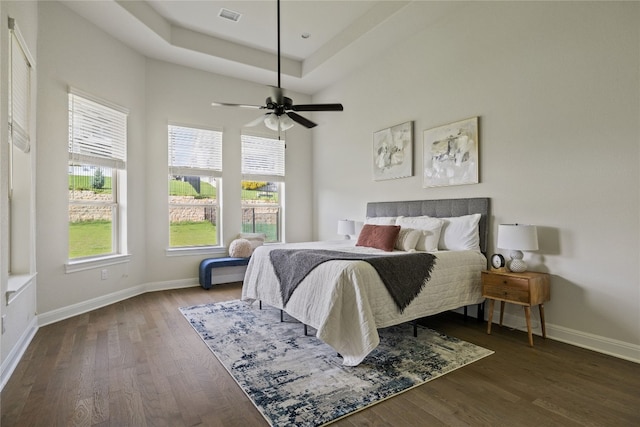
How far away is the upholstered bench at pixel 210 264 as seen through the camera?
5.12 meters

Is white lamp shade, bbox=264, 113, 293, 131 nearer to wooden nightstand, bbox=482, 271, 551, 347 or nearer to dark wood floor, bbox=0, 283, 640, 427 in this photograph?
dark wood floor, bbox=0, 283, 640, 427

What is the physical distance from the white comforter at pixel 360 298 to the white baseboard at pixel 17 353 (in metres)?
2.05

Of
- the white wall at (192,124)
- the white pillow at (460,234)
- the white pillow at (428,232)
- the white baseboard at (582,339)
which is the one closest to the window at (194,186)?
the white wall at (192,124)

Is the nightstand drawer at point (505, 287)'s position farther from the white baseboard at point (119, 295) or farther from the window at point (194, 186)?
the window at point (194, 186)

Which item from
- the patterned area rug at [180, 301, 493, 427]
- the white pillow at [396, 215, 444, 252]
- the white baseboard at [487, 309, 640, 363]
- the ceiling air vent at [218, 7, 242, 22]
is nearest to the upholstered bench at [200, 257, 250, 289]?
the patterned area rug at [180, 301, 493, 427]

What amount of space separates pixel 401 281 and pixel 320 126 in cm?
419

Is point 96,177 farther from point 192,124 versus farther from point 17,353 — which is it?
point 17,353

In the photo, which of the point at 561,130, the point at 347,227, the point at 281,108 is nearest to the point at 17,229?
the point at 281,108

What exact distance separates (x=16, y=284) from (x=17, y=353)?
54 centimetres

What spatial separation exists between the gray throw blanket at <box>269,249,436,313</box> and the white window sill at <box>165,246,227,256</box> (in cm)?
252

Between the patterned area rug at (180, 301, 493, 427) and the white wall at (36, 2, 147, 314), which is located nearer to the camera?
the patterned area rug at (180, 301, 493, 427)

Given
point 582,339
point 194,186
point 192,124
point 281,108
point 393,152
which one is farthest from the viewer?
point 194,186

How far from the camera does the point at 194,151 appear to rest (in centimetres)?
542

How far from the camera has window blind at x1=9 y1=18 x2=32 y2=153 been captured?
8.77 feet
